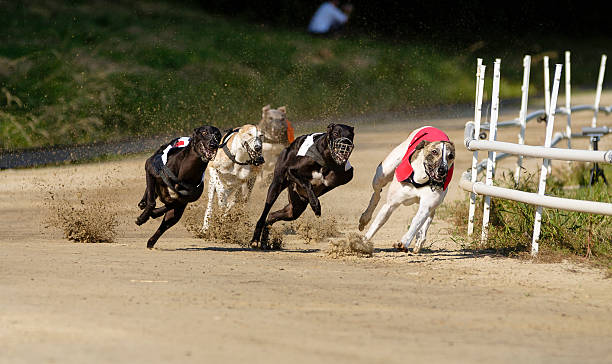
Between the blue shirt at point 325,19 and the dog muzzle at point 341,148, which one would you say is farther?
the blue shirt at point 325,19

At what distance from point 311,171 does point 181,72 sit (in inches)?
519

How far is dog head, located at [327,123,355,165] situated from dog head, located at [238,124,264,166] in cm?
99

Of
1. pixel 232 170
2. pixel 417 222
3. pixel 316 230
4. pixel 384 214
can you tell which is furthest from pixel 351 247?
pixel 232 170

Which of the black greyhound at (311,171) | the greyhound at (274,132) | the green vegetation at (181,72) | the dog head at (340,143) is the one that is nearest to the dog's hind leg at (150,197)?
the black greyhound at (311,171)

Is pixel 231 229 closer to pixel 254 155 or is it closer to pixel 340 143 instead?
pixel 254 155

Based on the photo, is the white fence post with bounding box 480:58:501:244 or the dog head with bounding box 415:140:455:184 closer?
the dog head with bounding box 415:140:455:184

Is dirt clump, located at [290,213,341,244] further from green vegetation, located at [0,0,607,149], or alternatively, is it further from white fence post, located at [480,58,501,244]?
green vegetation, located at [0,0,607,149]

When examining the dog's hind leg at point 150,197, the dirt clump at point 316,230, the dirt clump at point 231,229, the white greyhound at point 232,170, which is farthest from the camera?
the dirt clump at point 316,230

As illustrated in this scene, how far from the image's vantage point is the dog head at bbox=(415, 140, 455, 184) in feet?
25.0

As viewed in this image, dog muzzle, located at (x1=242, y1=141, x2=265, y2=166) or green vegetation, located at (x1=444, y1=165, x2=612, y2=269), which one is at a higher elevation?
dog muzzle, located at (x1=242, y1=141, x2=265, y2=166)

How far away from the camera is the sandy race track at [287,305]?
4496mm

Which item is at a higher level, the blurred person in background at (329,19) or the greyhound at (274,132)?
the blurred person in background at (329,19)

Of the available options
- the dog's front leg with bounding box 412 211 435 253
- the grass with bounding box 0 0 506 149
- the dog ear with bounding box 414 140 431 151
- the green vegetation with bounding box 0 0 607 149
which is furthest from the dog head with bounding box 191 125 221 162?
the green vegetation with bounding box 0 0 607 149

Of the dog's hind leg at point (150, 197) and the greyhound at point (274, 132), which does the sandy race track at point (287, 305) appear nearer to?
the dog's hind leg at point (150, 197)
